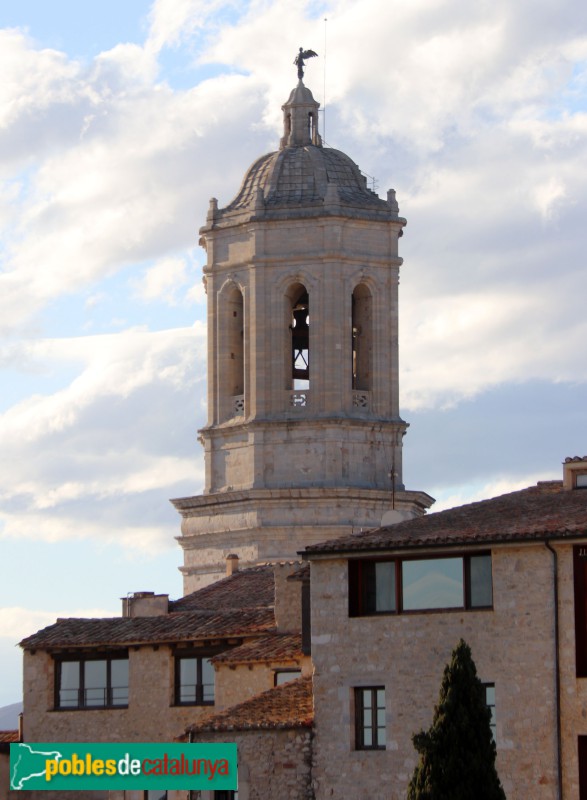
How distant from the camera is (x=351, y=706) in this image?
209 ft

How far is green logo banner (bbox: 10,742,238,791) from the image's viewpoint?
6438cm

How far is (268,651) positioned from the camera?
71062 millimetres

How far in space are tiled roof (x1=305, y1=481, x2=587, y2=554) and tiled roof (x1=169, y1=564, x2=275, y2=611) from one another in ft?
43.3

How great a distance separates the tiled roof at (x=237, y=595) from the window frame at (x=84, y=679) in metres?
4.79

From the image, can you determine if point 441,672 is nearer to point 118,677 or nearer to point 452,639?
point 452,639

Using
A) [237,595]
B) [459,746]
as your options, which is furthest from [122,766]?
[237,595]

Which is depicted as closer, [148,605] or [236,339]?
[148,605]

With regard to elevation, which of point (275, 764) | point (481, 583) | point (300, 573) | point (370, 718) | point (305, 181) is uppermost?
point (305, 181)

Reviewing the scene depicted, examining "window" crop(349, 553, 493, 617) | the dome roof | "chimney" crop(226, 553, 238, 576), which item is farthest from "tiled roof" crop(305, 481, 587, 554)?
the dome roof

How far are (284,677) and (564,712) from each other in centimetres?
1102

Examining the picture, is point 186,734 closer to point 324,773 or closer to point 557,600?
point 324,773

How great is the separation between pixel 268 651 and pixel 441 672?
9.47 m

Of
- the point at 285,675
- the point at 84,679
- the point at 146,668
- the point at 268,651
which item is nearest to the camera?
the point at 285,675

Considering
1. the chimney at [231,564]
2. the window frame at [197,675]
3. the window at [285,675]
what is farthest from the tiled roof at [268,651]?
the chimney at [231,564]
